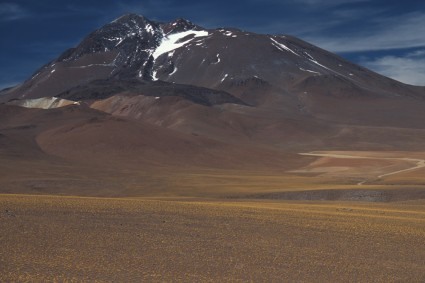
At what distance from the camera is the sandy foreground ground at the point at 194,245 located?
645 inches

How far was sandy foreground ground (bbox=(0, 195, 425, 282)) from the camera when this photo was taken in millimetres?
16391

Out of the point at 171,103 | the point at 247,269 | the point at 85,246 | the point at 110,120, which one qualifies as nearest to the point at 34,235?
the point at 85,246

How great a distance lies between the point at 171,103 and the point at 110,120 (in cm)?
7323

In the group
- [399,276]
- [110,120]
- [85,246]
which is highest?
[110,120]

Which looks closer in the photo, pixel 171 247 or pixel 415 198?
pixel 171 247

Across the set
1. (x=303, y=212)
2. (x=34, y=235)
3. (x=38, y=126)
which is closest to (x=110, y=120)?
(x=38, y=126)

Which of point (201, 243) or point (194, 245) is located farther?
point (201, 243)

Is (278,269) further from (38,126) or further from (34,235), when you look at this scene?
(38,126)

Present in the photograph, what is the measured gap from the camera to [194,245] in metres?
20.0

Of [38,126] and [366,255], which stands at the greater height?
[38,126]

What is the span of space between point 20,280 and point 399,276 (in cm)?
1020

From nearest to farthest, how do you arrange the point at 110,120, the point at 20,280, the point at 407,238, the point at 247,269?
the point at 20,280
the point at 247,269
the point at 407,238
the point at 110,120

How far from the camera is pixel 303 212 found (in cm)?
3039

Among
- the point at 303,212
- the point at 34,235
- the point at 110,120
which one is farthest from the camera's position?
the point at 110,120
